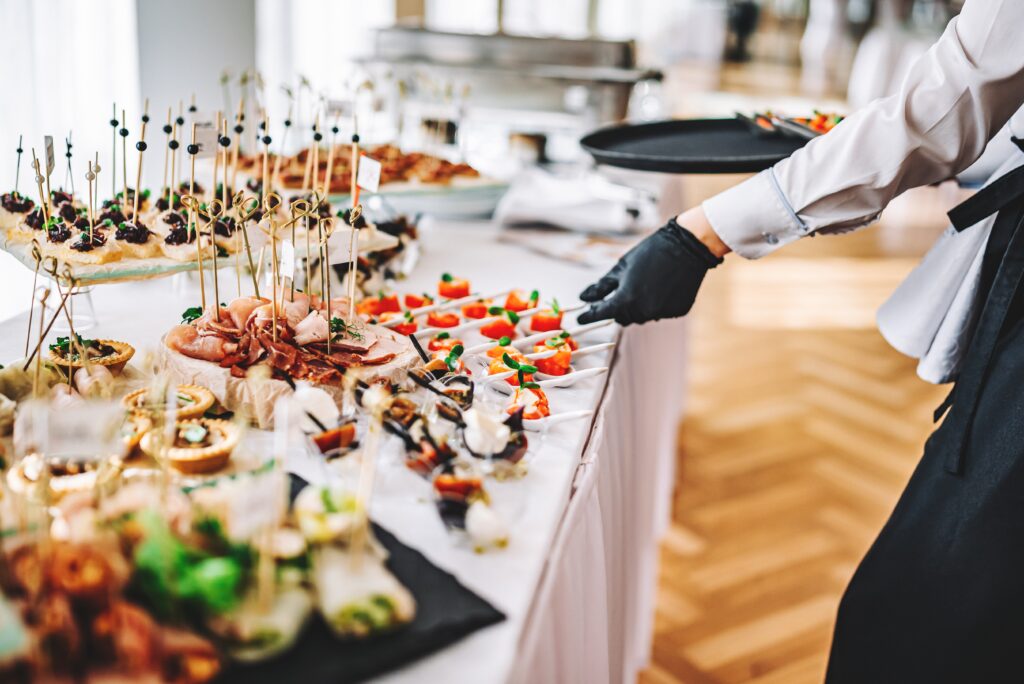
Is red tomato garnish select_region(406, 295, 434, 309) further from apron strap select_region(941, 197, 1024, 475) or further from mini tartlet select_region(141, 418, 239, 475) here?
apron strap select_region(941, 197, 1024, 475)

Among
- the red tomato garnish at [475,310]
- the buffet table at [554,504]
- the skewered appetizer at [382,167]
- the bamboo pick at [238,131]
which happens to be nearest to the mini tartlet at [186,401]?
the buffet table at [554,504]

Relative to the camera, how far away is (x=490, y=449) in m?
1.00

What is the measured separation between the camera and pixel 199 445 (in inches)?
38.9

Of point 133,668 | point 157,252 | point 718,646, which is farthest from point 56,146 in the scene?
point 718,646

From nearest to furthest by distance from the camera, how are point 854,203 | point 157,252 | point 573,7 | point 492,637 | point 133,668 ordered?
point 133,668 → point 492,637 → point 854,203 → point 157,252 → point 573,7

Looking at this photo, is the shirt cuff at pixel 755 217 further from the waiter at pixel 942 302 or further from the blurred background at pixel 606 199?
the blurred background at pixel 606 199

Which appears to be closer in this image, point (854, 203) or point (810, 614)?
point (854, 203)

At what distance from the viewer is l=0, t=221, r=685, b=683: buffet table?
835 mm

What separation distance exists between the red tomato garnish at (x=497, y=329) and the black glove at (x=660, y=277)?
0.15 m

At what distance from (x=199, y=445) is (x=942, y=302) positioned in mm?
1095

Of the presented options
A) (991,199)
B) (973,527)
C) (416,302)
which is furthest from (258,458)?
(991,199)

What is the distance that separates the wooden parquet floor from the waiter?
28.1 inches

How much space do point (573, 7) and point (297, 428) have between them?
23.4 feet

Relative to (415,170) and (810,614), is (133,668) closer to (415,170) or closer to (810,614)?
(415,170)
